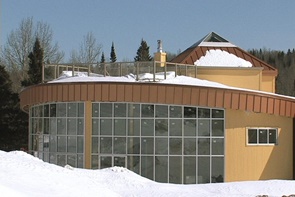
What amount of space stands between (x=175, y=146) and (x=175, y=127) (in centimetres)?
81

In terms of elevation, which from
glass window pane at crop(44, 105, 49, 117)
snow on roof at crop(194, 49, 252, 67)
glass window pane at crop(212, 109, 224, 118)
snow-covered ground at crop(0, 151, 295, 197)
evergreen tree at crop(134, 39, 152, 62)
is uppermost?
evergreen tree at crop(134, 39, 152, 62)

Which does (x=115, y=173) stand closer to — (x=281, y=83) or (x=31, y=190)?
(x=31, y=190)

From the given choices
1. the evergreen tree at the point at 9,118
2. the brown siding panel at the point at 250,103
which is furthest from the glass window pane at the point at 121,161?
the evergreen tree at the point at 9,118

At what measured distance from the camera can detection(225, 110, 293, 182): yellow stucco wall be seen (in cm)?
2197

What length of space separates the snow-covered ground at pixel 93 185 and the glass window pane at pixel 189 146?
20.8ft

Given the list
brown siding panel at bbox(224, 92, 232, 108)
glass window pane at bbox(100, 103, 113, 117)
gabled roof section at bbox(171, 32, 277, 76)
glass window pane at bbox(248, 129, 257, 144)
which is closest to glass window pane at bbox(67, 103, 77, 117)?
glass window pane at bbox(100, 103, 113, 117)

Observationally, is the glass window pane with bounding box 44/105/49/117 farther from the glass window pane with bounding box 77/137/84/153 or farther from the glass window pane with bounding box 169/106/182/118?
the glass window pane with bounding box 169/106/182/118

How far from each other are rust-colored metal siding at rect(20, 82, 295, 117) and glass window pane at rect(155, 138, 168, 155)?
5.46 ft

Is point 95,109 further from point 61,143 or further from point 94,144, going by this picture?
point 61,143

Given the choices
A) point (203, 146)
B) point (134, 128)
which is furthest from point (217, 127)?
point (134, 128)

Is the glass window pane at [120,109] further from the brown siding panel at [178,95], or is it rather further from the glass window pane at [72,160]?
the glass window pane at [72,160]

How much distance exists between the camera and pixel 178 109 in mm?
22062

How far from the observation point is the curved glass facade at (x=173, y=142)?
2203 centimetres

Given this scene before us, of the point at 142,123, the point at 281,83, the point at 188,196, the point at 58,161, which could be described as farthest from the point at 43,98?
the point at 281,83
